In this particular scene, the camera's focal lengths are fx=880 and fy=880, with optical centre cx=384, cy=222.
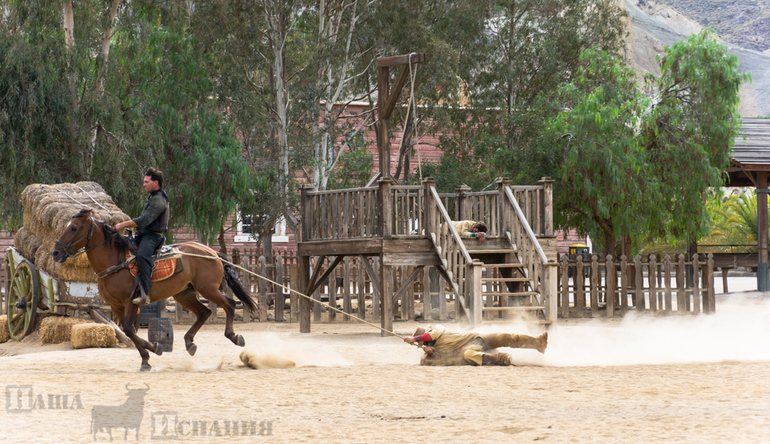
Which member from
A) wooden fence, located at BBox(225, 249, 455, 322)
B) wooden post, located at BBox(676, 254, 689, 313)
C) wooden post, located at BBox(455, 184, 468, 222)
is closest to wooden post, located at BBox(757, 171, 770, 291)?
wooden post, located at BBox(676, 254, 689, 313)

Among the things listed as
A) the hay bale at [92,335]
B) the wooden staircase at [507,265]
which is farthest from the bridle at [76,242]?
the wooden staircase at [507,265]

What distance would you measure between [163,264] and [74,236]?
3.67ft

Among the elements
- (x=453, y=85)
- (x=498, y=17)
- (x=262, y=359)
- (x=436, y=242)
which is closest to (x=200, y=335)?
(x=436, y=242)

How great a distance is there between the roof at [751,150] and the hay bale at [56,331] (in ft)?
61.8

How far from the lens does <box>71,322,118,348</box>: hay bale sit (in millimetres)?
13461

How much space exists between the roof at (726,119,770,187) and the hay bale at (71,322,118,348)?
1846 cm

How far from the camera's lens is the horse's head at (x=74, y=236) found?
412 inches

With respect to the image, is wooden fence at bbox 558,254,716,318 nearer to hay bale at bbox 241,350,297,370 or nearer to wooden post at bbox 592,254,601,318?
wooden post at bbox 592,254,601,318

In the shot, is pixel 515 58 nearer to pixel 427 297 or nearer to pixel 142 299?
pixel 427 297

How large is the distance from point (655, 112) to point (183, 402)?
18758 millimetres

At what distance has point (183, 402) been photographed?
26.2 ft

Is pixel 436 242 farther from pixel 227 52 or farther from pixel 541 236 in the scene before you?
pixel 227 52

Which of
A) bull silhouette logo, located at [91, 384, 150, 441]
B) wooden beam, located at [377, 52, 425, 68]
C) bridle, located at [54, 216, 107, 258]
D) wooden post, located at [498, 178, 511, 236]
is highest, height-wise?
wooden beam, located at [377, 52, 425, 68]

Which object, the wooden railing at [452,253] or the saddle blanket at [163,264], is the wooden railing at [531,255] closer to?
the wooden railing at [452,253]
